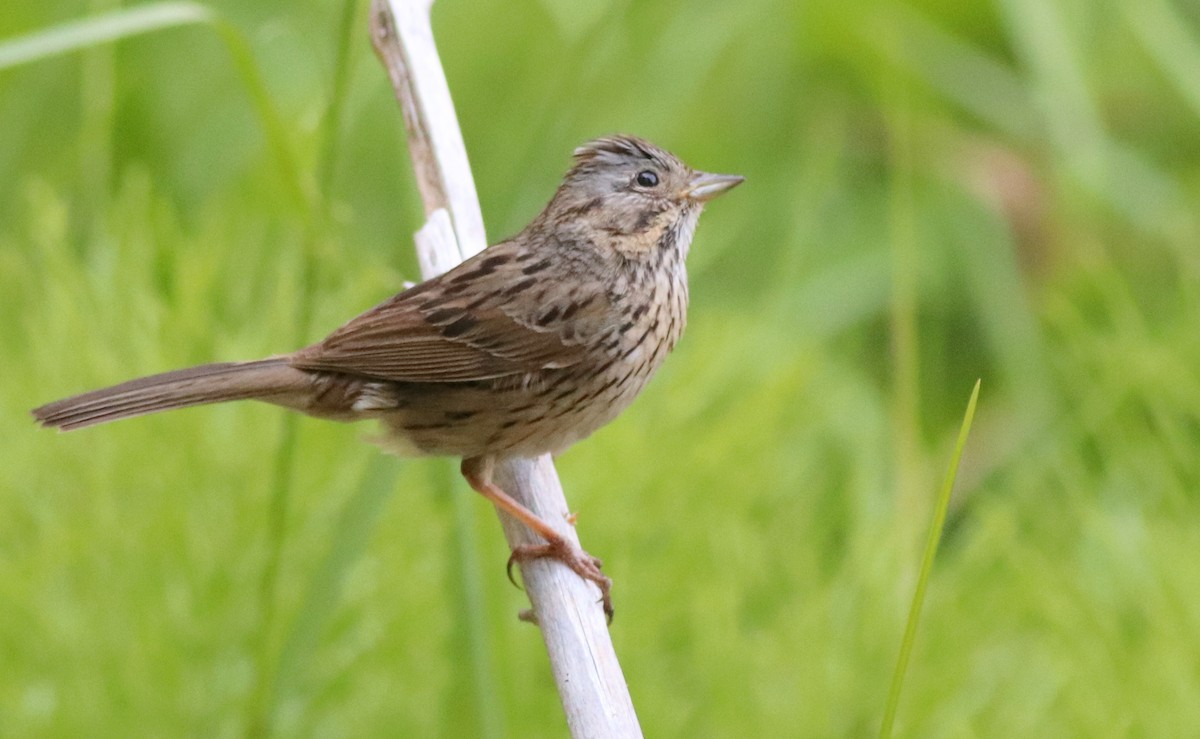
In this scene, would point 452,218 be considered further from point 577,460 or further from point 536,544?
point 577,460

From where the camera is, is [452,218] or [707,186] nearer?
[452,218]

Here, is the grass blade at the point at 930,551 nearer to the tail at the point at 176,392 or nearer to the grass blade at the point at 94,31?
the tail at the point at 176,392

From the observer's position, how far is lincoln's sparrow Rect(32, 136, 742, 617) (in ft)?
10.3

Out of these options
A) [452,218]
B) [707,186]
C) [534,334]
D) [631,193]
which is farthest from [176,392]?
[707,186]

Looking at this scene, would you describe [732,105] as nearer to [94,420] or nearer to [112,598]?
[112,598]

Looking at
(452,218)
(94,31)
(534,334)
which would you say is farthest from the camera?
(534,334)

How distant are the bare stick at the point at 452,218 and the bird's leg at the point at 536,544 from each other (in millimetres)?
25

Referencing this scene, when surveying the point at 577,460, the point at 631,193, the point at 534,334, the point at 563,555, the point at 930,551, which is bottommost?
the point at 930,551

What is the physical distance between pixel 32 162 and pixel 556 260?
94.2 inches

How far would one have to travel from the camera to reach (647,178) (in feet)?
10.9

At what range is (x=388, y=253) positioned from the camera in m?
4.58

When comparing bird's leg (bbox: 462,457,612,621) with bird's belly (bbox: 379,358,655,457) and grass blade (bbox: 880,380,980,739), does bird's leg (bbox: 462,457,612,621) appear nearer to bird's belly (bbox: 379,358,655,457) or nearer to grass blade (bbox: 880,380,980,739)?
bird's belly (bbox: 379,358,655,457)

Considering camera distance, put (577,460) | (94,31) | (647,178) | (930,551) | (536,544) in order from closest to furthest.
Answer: (930,551)
(94,31)
(536,544)
(647,178)
(577,460)

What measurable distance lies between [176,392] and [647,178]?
1.05 m
